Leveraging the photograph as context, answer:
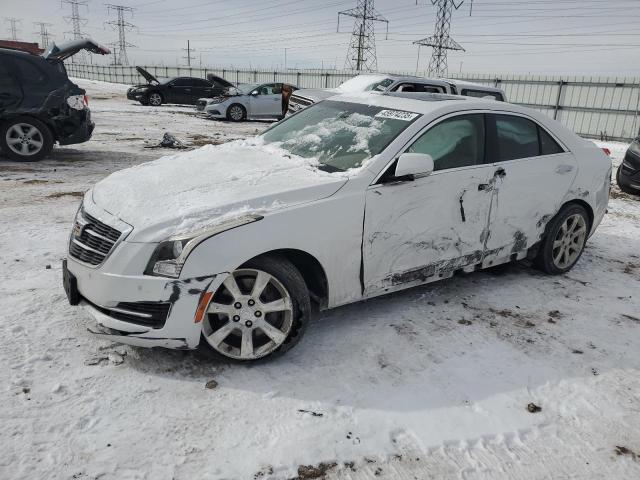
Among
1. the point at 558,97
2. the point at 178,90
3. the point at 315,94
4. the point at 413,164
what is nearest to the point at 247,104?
the point at 178,90

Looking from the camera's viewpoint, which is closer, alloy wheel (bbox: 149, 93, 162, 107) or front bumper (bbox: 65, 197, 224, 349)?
front bumper (bbox: 65, 197, 224, 349)

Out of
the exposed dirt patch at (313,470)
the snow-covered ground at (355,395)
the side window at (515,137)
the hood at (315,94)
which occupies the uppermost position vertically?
the hood at (315,94)

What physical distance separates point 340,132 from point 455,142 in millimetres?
898

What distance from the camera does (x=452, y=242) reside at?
12.4 ft

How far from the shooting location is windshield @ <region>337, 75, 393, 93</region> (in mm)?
9750

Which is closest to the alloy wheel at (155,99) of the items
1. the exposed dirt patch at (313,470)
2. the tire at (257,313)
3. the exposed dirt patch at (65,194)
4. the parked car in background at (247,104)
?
the parked car in background at (247,104)

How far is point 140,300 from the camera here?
8.93 feet

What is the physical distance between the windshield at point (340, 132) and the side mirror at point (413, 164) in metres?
0.23

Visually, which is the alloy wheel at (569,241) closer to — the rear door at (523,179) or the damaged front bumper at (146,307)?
the rear door at (523,179)

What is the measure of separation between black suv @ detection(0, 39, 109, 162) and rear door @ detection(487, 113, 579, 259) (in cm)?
738

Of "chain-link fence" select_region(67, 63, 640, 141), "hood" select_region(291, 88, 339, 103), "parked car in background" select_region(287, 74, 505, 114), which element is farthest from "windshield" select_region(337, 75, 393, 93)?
"chain-link fence" select_region(67, 63, 640, 141)

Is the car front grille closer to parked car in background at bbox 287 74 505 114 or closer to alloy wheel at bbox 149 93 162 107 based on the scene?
parked car in background at bbox 287 74 505 114

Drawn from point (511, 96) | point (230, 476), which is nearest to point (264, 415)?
point (230, 476)

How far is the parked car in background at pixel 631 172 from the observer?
328 inches
